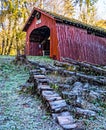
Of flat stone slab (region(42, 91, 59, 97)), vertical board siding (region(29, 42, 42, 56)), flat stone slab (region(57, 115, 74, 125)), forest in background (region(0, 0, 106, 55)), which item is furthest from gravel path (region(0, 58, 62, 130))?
forest in background (region(0, 0, 106, 55))

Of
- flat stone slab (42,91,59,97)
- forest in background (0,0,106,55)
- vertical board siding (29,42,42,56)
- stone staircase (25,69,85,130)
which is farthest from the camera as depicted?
forest in background (0,0,106,55)

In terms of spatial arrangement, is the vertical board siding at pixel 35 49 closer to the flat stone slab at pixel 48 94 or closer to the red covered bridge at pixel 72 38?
the red covered bridge at pixel 72 38

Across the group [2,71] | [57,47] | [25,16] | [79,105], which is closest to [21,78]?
[2,71]

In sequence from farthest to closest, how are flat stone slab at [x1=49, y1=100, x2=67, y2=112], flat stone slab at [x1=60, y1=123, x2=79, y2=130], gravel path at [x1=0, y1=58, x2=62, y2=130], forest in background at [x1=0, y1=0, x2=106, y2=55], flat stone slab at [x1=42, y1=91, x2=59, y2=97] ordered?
forest in background at [x1=0, y1=0, x2=106, y2=55], flat stone slab at [x1=42, y1=91, x2=59, y2=97], flat stone slab at [x1=49, y1=100, x2=67, y2=112], gravel path at [x1=0, y1=58, x2=62, y2=130], flat stone slab at [x1=60, y1=123, x2=79, y2=130]

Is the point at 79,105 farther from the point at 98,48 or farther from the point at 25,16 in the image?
the point at 25,16

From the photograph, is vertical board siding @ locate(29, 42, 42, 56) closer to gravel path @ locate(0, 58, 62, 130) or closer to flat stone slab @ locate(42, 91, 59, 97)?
gravel path @ locate(0, 58, 62, 130)

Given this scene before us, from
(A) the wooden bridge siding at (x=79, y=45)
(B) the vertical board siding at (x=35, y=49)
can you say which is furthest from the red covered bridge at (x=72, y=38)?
(B) the vertical board siding at (x=35, y=49)

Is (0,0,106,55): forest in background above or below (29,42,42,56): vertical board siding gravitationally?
above

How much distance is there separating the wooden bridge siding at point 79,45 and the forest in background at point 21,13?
11319 mm

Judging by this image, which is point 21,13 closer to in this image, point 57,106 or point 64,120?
point 57,106

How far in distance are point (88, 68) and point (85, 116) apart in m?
4.82

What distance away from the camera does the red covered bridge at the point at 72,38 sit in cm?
1317

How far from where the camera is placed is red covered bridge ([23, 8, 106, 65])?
1317 centimetres

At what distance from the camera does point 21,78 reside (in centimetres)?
737
